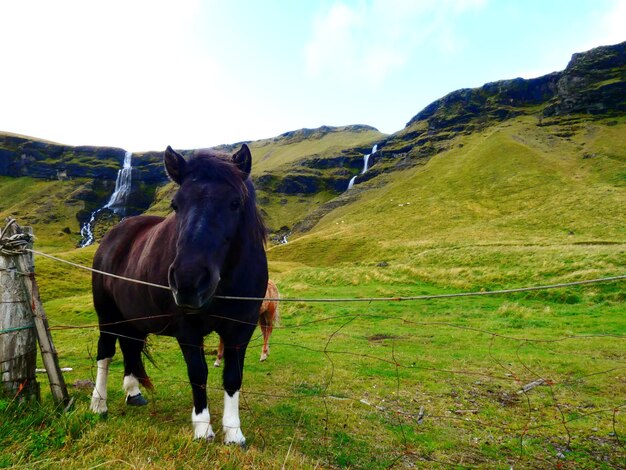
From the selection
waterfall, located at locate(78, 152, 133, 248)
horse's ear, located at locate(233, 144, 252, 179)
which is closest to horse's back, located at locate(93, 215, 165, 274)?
horse's ear, located at locate(233, 144, 252, 179)

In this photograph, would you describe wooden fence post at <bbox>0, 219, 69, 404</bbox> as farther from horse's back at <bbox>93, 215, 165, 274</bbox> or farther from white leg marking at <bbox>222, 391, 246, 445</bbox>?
white leg marking at <bbox>222, 391, 246, 445</bbox>

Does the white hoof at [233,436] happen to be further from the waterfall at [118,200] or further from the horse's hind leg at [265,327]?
the waterfall at [118,200]

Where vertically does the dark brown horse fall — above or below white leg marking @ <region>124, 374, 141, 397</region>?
above

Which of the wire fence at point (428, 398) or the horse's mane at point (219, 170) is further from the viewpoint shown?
the wire fence at point (428, 398)

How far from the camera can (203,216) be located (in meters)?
3.75

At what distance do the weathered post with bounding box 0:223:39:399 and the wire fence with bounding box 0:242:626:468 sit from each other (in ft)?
2.30

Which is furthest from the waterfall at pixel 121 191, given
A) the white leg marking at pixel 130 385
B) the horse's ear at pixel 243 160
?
the horse's ear at pixel 243 160

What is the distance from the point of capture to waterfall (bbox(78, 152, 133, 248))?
402ft

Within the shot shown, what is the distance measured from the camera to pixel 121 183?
155 metres

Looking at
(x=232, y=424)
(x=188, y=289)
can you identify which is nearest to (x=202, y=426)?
(x=232, y=424)

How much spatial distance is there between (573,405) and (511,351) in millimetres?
4166

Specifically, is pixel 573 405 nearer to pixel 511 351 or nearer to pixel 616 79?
pixel 511 351

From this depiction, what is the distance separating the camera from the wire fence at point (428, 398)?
16.2 ft

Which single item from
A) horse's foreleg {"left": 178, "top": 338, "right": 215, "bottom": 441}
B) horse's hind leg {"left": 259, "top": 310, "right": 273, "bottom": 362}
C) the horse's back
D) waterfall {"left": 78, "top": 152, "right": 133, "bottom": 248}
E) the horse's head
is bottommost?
waterfall {"left": 78, "top": 152, "right": 133, "bottom": 248}
